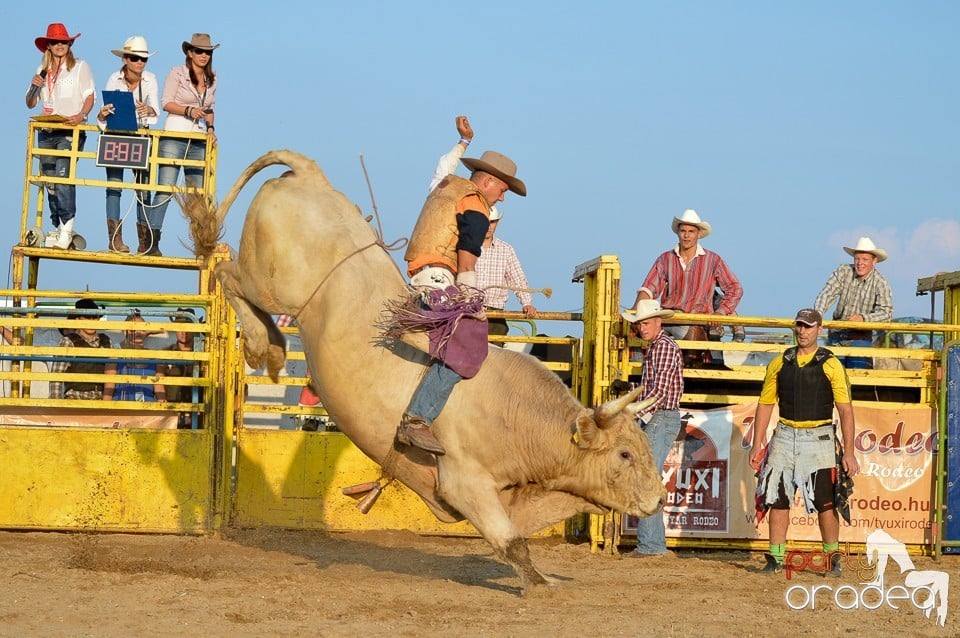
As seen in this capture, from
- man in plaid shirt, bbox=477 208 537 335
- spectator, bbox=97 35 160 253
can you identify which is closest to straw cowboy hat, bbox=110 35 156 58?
spectator, bbox=97 35 160 253

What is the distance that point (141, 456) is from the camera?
10008 millimetres

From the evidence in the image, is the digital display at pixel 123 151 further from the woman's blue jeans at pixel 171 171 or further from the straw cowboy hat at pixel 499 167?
the straw cowboy hat at pixel 499 167

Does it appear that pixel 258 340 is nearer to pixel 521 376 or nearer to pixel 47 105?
pixel 521 376

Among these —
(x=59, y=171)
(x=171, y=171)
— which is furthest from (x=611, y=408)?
(x=59, y=171)

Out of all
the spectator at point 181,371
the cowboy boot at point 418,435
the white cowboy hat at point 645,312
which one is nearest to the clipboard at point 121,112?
the spectator at point 181,371

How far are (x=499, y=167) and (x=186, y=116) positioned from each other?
5112 mm

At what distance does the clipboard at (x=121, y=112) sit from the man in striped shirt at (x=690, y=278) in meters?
5.01

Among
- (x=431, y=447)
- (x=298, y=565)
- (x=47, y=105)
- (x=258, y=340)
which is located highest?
(x=47, y=105)

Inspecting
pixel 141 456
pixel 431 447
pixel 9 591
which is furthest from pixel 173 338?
pixel 431 447

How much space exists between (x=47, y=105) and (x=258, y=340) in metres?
4.74

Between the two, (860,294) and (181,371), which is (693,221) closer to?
(860,294)

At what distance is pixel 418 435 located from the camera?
6.85 metres

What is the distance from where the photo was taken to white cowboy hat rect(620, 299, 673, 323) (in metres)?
9.26

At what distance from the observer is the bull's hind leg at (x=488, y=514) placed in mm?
6895
